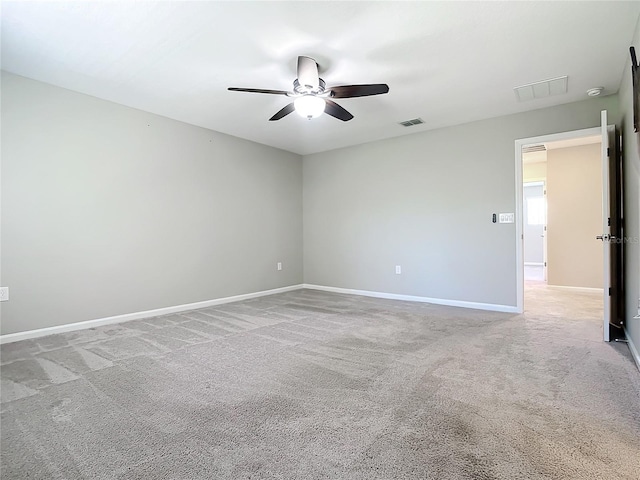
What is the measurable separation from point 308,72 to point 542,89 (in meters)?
2.55

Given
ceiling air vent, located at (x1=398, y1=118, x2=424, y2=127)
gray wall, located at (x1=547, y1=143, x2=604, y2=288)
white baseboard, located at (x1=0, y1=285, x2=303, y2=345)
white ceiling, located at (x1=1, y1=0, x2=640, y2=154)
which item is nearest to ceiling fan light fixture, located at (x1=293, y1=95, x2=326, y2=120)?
white ceiling, located at (x1=1, y1=0, x2=640, y2=154)

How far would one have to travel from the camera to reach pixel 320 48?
2.63 m

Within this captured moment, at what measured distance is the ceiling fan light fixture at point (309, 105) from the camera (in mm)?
2895

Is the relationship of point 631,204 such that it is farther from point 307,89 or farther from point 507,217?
point 307,89

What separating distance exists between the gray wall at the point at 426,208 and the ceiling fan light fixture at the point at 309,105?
2.45 meters

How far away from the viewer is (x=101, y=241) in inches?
142

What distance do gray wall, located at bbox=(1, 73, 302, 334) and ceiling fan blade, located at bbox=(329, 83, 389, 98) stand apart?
2.52 metres

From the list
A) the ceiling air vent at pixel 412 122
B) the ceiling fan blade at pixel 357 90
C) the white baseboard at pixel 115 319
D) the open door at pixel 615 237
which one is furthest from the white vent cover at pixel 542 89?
the white baseboard at pixel 115 319

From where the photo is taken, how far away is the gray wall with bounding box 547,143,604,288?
5551mm

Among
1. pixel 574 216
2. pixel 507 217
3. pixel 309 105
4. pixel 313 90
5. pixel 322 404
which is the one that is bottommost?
pixel 322 404

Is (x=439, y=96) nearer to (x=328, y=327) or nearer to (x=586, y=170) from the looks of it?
(x=328, y=327)

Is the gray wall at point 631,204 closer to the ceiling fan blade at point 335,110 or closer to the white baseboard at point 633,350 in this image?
the white baseboard at point 633,350

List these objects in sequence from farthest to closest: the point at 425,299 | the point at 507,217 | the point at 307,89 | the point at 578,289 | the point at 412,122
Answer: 1. the point at 578,289
2. the point at 425,299
3. the point at 412,122
4. the point at 507,217
5. the point at 307,89

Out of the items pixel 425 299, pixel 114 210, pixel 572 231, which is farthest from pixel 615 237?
pixel 114 210
